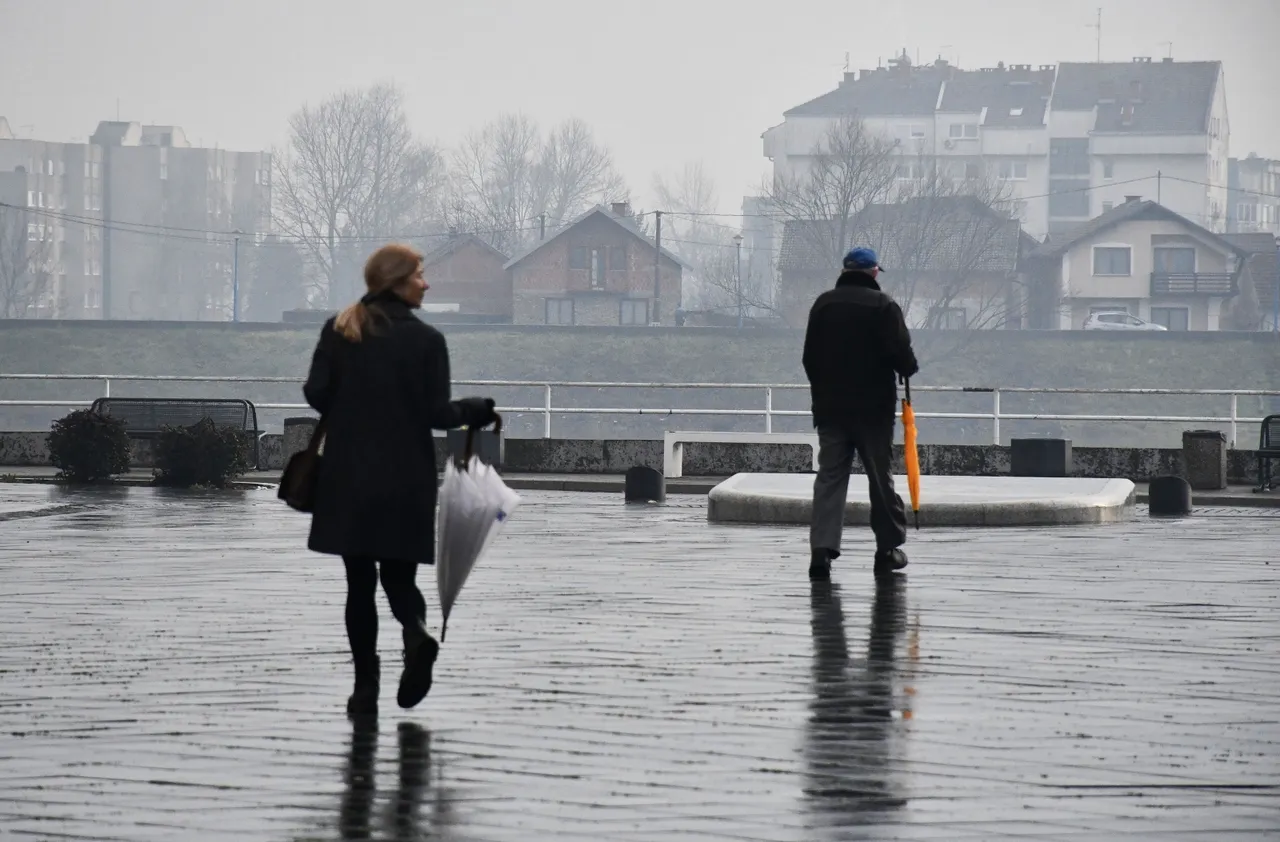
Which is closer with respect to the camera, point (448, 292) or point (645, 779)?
point (645, 779)

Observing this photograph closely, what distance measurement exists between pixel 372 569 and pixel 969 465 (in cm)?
1743

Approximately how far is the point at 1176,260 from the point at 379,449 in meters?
→ 109

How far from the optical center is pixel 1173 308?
371ft

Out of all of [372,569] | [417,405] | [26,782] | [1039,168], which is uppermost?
[1039,168]

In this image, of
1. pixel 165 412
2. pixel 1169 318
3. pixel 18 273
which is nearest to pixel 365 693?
pixel 165 412

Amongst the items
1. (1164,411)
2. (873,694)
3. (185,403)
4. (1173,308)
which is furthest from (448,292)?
(873,694)

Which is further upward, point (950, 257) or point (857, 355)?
point (950, 257)

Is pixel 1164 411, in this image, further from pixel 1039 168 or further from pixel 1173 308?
pixel 1039 168

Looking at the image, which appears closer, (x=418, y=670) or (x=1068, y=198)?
(x=418, y=670)

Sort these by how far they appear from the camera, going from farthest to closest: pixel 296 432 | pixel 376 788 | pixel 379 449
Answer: pixel 296 432, pixel 379 449, pixel 376 788

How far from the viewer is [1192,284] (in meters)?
111

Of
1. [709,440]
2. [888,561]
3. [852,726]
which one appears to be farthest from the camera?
[709,440]

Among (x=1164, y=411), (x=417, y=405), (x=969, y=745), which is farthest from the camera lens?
(x=1164, y=411)

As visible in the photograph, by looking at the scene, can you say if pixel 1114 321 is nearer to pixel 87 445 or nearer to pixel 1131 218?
pixel 1131 218
